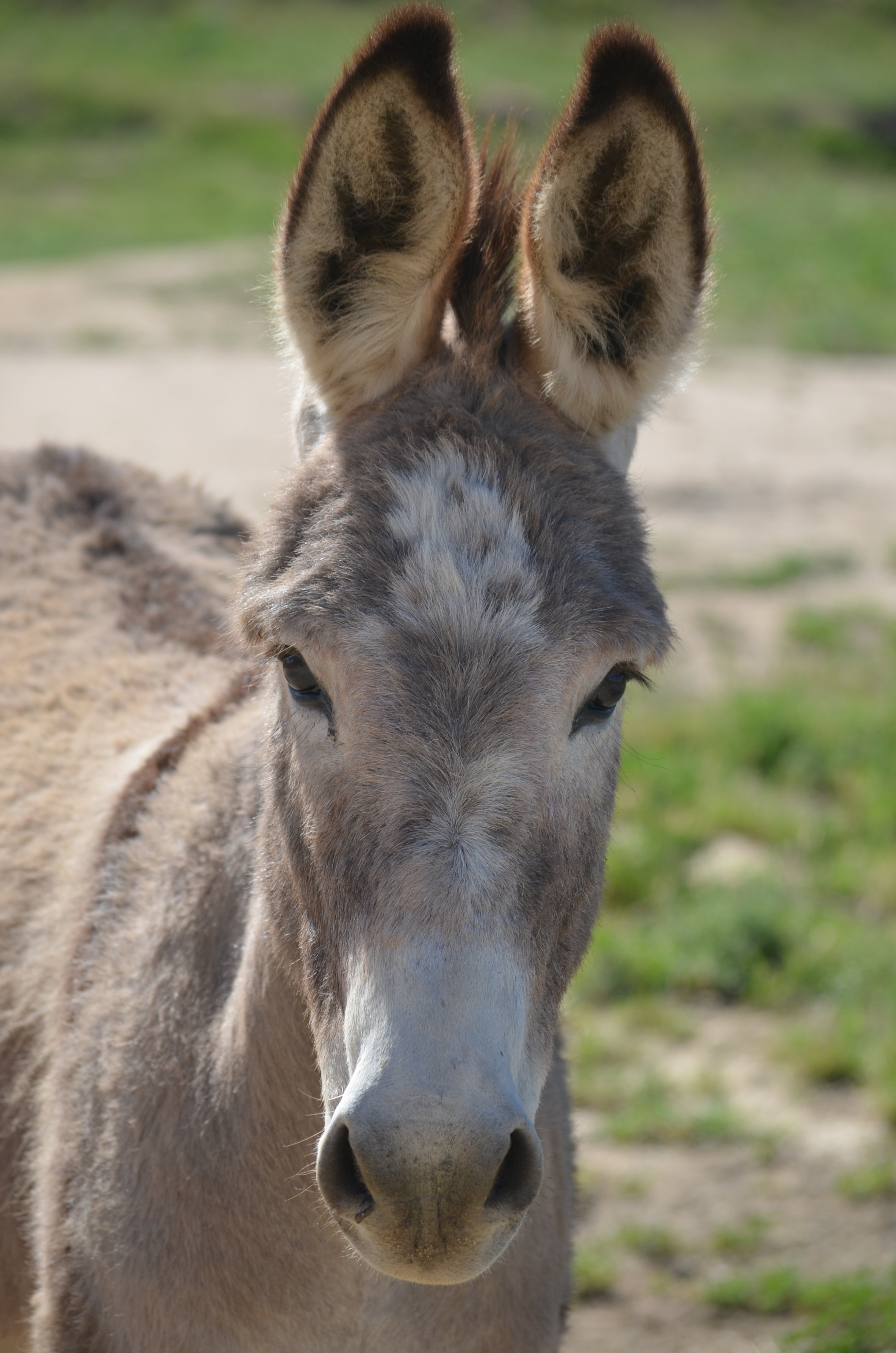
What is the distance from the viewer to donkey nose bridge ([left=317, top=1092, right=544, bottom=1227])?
1734 mm

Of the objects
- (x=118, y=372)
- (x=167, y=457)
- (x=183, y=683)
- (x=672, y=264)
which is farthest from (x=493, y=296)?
(x=118, y=372)

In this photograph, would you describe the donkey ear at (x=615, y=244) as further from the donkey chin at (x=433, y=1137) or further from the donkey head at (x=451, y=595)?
the donkey chin at (x=433, y=1137)

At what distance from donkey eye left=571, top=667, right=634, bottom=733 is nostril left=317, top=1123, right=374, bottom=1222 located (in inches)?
29.5

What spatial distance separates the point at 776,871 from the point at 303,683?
13.0 feet

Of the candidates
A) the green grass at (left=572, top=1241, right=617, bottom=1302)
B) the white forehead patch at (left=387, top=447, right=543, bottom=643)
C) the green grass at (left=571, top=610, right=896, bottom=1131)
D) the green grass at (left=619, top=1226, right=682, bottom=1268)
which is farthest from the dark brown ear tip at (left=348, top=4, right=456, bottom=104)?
the green grass at (left=619, top=1226, right=682, bottom=1268)

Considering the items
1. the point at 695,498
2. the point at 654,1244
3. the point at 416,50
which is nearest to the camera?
the point at 416,50

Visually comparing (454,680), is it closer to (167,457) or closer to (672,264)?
(672,264)

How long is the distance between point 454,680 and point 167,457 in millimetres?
9328

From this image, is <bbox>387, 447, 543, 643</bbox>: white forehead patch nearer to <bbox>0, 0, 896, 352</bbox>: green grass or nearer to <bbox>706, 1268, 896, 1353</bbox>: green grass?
<bbox>706, 1268, 896, 1353</bbox>: green grass

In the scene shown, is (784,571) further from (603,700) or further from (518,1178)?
(518,1178)

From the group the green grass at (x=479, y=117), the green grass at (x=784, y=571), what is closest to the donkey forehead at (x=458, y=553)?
the green grass at (x=784, y=571)

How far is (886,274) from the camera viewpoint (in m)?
17.8

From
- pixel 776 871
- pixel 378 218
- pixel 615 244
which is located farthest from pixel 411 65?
pixel 776 871

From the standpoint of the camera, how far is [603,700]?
222 centimetres
